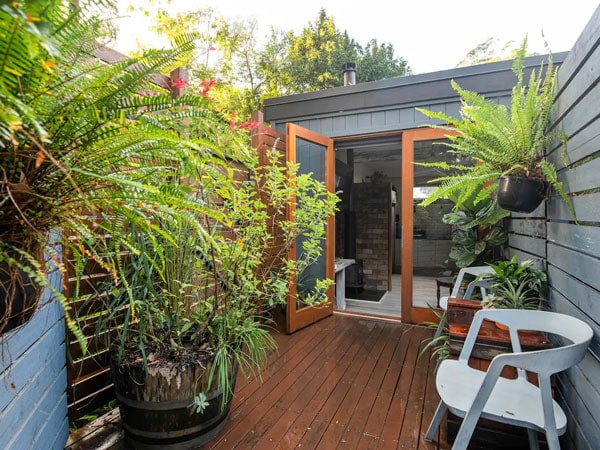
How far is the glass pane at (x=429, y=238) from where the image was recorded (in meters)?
3.12

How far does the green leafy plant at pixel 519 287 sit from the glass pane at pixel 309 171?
164 centimetres

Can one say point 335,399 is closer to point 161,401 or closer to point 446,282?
point 161,401

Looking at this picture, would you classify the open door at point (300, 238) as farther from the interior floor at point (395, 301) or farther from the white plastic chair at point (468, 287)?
the white plastic chair at point (468, 287)

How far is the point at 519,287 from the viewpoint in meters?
1.71

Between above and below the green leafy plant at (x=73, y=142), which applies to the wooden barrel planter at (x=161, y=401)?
below

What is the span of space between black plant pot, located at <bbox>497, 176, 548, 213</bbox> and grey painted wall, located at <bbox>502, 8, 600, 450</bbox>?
3.4 inches

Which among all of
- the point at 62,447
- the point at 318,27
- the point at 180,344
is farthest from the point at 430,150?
the point at 318,27

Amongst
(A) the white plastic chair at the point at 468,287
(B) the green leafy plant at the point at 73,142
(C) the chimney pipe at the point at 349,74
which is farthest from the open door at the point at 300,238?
(B) the green leafy plant at the point at 73,142

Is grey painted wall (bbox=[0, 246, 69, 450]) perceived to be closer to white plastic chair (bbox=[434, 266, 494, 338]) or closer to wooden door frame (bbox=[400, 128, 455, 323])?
white plastic chair (bbox=[434, 266, 494, 338])

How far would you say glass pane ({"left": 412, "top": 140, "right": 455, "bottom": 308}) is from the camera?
123 inches

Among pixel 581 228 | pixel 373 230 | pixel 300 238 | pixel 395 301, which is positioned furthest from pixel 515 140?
pixel 373 230

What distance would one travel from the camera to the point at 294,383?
2.04 meters

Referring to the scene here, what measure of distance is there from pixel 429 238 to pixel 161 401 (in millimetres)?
3206

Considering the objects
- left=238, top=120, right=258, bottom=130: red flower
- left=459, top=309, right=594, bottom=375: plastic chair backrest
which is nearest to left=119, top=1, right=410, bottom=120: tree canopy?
left=238, top=120, right=258, bottom=130: red flower
